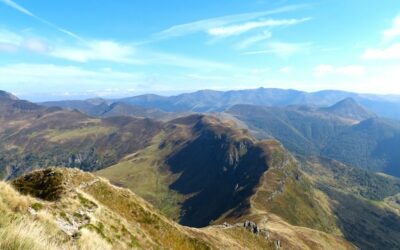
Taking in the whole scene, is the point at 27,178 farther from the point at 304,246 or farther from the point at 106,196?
the point at 304,246

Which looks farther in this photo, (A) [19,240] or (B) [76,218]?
(B) [76,218]

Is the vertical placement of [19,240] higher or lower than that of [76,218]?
higher

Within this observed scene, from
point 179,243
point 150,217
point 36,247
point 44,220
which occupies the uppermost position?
point 36,247

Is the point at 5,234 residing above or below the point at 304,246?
above

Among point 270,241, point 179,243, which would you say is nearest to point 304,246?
point 270,241

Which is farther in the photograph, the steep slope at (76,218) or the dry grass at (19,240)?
the steep slope at (76,218)

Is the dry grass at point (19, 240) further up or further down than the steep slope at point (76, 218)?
further up

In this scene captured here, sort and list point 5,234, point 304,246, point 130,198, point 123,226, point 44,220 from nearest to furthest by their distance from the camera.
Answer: point 5,234, point 44,220, point 123,226, point 130,198, point 304,246

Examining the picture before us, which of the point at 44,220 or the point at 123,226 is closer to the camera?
the point at 44,220
